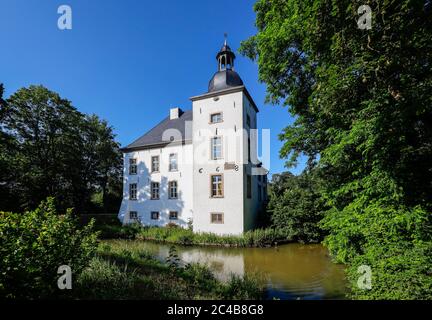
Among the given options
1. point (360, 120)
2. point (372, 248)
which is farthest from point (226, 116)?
point (372, 248)

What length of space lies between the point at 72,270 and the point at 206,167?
11.9m

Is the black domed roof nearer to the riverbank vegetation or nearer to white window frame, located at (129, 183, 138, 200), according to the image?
white window frame, located at (129, 183, 138, 200)

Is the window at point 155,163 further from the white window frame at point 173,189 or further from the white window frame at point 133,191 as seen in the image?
the white window frame at point 133,191

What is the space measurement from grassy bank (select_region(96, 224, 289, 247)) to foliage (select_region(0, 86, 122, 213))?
35.8 feet

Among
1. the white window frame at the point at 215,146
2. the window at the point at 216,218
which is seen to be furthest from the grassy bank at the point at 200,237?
the white window frame at the point at 215,146

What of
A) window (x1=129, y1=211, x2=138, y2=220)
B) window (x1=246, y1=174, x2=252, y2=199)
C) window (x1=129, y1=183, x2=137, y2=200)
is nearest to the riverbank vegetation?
window (x1=246, y1=174, x2=252, y2=199)

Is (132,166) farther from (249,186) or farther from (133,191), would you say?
(249,186)

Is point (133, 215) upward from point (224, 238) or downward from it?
upward

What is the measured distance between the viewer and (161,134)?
67.4 ft

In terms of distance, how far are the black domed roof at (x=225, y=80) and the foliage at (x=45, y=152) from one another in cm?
1739

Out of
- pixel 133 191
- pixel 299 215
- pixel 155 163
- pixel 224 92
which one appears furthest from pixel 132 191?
pixel 299 215

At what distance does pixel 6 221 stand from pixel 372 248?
6.55 m

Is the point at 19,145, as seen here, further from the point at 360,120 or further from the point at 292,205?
the point at 360,120

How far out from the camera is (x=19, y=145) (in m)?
22.1
